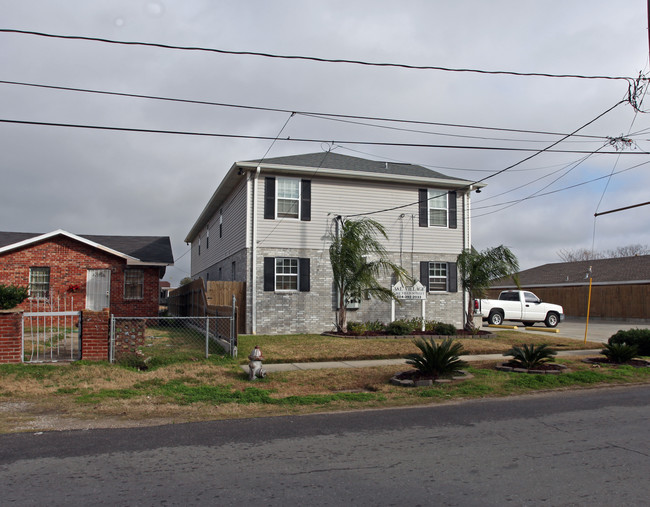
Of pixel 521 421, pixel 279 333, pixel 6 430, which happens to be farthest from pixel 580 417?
pixel 279 333

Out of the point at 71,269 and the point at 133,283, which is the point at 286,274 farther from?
the point at 71,269

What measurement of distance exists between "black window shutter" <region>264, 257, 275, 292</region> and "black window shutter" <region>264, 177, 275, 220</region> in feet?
5.18

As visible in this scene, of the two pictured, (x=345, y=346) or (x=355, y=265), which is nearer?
(x=345, y=346)

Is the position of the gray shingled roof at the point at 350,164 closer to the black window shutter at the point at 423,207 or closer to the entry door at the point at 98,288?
the black window shutter at the point at 423,207

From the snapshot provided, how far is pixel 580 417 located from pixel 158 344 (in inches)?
437

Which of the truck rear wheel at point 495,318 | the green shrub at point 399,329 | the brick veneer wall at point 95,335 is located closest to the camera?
the brick veneer wall at point 95,335

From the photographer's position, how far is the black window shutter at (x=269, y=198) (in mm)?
18438

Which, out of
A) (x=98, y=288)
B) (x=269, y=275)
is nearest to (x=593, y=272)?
(x=269, y=275)

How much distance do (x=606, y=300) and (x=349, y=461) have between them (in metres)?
34.0

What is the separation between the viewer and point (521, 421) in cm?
740

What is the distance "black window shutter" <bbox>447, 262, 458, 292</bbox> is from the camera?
2089cm

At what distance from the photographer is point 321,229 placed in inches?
757

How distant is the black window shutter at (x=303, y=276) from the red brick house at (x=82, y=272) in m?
5.80

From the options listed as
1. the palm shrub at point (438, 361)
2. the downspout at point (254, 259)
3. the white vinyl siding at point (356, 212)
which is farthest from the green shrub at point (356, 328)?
the palm shrub at point (438, 361)
